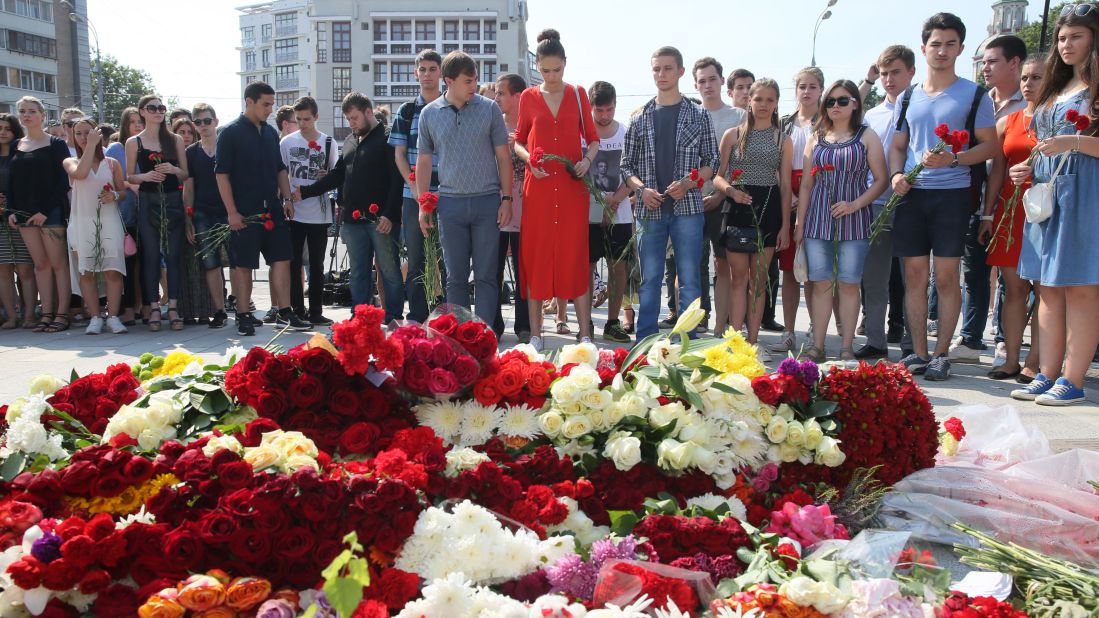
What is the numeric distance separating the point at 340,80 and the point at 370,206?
8754 cm

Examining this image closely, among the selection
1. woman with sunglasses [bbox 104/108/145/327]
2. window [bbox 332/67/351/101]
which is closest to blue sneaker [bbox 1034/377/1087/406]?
woman with sunglasses [bbox 104/108/145/327]

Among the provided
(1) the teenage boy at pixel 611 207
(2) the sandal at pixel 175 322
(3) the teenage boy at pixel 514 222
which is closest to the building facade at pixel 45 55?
(2) the sandal at pixel 175 322

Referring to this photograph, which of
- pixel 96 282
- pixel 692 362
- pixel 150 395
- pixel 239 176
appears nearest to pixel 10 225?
pixel 96 282

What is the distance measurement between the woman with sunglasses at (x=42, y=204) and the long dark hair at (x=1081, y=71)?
304 inches

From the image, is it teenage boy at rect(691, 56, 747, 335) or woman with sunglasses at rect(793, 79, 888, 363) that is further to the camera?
teenage boy at rect(691, 56, 747, 335)

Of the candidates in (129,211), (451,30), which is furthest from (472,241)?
(451,30)

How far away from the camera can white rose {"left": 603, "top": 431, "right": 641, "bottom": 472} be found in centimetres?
247

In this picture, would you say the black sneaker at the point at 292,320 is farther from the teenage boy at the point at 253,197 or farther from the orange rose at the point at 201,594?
the orange rose at the point at 201,594

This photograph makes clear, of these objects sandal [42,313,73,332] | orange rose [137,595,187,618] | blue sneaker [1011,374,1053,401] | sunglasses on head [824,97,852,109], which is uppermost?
sunglasses on head [824,97,852,109]

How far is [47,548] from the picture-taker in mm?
1921

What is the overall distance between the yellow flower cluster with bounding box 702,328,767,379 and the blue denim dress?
2728 millimetres

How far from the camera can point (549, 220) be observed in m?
6.23

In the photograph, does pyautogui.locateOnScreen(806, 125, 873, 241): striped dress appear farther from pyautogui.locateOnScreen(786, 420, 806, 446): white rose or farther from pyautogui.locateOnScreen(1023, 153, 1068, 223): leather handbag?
pyautogui.locateOnScreen(786, 420, 806, 446): white rose

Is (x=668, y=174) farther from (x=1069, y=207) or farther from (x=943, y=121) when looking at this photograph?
(x=1069, y=207)
